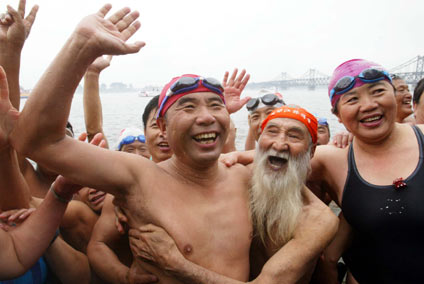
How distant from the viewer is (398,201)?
259cm

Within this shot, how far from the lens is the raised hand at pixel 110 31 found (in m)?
1.72

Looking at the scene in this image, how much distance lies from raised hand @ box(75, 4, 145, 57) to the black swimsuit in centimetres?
231

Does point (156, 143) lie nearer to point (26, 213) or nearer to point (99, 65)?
point (26, 213)

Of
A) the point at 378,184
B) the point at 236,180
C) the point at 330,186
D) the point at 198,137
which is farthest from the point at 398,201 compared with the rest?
the point at 198,137

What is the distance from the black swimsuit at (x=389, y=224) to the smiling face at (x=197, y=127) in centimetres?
142

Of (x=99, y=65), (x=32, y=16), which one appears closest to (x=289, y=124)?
(x=32, y=16)

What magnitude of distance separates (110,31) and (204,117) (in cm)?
92

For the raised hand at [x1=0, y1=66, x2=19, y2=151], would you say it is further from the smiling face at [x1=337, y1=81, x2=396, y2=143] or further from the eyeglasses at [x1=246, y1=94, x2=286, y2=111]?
the eyeglasses at [x1=246, y1=94, x2=286, y2=111]

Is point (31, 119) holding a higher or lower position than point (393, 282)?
higher

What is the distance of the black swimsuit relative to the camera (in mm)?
2564

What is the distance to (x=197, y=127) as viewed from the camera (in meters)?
2.40

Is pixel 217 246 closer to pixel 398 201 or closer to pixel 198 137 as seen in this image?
pixel 198 137

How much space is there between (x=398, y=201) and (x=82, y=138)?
2690mm

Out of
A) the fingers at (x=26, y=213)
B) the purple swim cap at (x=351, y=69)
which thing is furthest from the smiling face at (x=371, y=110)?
the fingers at (x=26, y=213)
